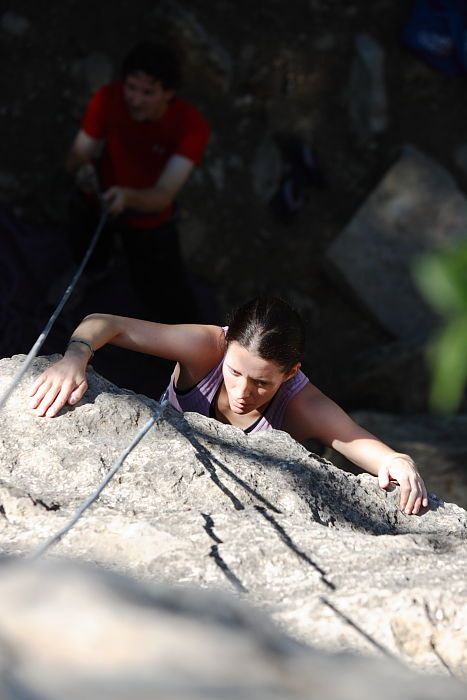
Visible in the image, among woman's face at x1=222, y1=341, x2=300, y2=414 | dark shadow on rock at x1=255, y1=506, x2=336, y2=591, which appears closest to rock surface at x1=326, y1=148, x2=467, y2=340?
woman's face at x1=222, y1=341, x2=300, y2=414

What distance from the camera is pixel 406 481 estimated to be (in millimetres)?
1905

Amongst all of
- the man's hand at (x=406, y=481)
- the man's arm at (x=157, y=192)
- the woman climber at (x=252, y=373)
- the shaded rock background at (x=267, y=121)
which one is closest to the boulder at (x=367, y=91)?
the shaded rock background at (x=267, y=121)

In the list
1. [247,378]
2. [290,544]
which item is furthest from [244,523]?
[247,378]

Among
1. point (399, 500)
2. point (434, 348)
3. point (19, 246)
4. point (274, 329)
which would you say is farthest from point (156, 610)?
point (19, 246)

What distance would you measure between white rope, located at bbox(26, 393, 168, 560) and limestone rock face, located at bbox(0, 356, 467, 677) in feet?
0.07

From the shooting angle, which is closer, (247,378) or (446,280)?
(446,280)

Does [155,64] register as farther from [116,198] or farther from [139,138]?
[116,198]

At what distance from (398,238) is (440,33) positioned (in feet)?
3.87

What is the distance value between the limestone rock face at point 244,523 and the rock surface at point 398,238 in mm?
3044

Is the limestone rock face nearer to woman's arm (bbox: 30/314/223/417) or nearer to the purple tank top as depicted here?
woman's arm (bbox: 30/314/223/417)

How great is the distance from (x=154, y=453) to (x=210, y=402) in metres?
0.59

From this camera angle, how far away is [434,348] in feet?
1.85

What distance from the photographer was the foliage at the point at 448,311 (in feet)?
1.73

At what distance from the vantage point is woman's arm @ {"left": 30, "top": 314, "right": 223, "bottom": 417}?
177cm
